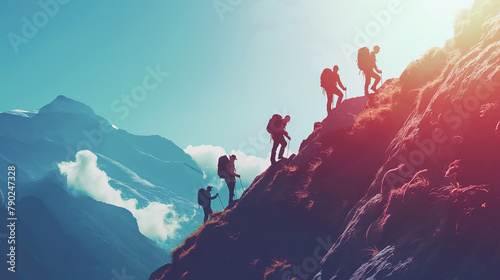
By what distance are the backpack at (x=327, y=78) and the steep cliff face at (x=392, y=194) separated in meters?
1.40

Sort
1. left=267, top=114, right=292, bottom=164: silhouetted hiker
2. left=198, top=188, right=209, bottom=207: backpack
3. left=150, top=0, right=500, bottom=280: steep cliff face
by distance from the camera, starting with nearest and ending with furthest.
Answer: left=150, top=0, right=500, bottom=280: steep cliff face, left=267, top=114, right=292, bottom=164: silhouetted hiker, left=198, top=188, right=209, bottom=207: backpack

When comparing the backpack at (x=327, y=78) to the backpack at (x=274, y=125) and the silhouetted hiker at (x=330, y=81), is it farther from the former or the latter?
the backpack at (x=274, y=125)

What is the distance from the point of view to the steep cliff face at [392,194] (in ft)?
20.8

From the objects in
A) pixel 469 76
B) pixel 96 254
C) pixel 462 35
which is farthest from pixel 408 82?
pixel 96 254

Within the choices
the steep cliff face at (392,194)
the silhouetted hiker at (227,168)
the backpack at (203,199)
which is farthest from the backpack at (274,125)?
the backpack at (203,199)

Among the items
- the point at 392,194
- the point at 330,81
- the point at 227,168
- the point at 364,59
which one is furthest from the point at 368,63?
the point at 392,194

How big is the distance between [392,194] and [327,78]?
10623 millimetres

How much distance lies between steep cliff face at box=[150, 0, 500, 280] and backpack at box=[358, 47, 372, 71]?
1.66 m

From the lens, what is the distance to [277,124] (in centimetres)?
1780

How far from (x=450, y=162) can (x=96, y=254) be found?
717 feet

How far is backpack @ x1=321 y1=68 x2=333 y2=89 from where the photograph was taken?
18.1 meters

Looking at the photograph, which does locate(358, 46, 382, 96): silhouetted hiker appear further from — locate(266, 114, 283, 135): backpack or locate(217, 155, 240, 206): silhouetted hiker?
locate(217, 155, 240, 206): silhouetted hiker

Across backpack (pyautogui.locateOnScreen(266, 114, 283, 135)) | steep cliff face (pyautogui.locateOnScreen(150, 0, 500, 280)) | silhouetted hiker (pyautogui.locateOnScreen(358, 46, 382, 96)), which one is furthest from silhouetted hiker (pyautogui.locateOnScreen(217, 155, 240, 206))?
silhouetted hiker (pyautogui.locateOnScreen(358, 46, 382, 96))

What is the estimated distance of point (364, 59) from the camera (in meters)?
17.9
